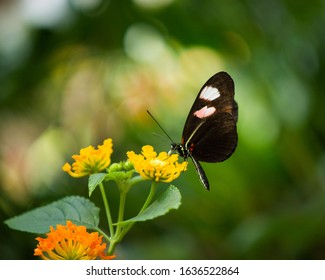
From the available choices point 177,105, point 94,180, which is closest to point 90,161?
point 94,180

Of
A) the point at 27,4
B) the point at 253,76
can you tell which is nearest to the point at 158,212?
the point at 27,4

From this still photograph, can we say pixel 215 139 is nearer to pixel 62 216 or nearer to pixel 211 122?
pixel 211 122

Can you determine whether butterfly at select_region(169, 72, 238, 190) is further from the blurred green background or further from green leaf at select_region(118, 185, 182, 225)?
the blurred green background

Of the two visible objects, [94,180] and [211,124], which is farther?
[211,124]

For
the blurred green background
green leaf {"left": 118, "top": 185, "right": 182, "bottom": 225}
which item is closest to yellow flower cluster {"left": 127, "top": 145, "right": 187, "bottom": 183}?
green leaf {"left": 118, "top": 185, "right": 182, "bottom": 225}

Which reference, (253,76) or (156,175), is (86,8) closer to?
(253,76)
